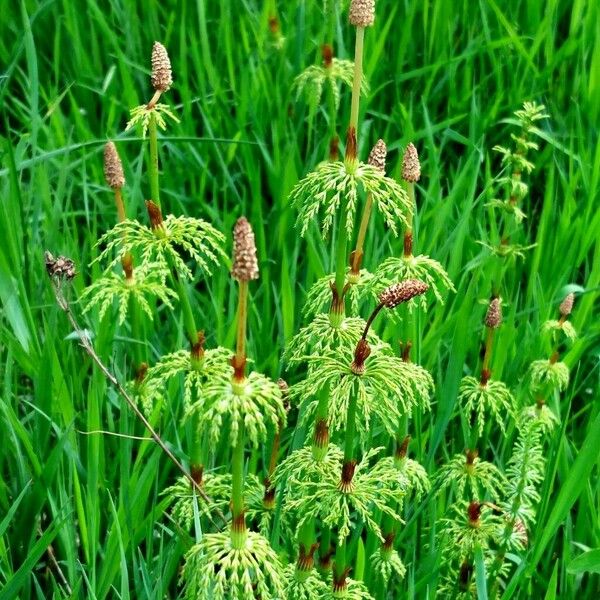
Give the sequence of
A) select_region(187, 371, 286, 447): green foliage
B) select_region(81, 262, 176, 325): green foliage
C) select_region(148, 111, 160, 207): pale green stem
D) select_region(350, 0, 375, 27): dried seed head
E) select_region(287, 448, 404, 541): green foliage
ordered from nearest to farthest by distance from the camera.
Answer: select_region(187, 371, 286, 447): green foliage, select_region(350, 0, 375, 27): dried seed head, select_region(287, 448, 404, 541): green foliage, select_region(148, 111, 160, 207): pale green stem, select_region(81, 262, 176, 325): green foliage

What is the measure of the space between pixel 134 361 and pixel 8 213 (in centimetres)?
60

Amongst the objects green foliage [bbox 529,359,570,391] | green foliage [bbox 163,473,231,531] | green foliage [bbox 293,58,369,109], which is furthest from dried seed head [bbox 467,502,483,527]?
green foliage [bbox 293,58,369,109]

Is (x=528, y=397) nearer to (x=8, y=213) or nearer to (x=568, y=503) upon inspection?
(x=568, y=503)

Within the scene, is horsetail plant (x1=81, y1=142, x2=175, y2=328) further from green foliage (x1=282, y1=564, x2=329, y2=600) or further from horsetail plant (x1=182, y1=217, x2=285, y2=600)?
green foliage (x1=282, y1=564, x2=329, y2=600)

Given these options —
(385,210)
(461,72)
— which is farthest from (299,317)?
(461,72)

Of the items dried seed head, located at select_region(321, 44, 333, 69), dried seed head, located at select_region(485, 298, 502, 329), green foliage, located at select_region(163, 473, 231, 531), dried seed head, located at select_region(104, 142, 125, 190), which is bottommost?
green foliage, located at select_region(163, 473, 231, 531)

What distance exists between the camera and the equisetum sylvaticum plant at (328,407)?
149 centimetres

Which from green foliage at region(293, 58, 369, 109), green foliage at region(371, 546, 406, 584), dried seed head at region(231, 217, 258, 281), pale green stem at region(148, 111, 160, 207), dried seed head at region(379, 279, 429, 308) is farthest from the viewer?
green foliage at region(293, 58, 369, 109)

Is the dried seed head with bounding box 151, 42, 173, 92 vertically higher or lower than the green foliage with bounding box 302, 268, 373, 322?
higher

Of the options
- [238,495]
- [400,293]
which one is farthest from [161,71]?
[238,495]

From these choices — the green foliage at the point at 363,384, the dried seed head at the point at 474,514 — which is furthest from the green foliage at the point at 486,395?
the green foliage at the point at 363,384

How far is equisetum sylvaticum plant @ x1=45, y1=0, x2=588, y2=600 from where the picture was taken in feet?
4.88

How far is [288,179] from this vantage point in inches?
120

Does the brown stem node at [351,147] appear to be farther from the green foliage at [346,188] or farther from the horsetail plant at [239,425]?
the horsetail plant at [239,425]
